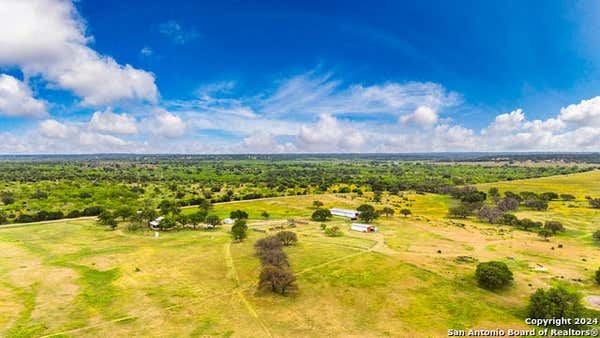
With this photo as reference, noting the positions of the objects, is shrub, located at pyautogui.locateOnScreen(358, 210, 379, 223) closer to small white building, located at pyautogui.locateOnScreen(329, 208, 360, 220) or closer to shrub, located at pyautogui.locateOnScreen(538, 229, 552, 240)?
small white building, located at pyautogui.locateOnScreen(329, 208, 360, 220)

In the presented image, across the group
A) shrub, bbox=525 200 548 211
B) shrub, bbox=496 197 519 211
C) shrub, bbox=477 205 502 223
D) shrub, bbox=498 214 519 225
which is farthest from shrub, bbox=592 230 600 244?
shrub, bbox=525 200 548 211

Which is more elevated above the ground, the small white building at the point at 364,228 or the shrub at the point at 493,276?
the shrub at the point at 493,276

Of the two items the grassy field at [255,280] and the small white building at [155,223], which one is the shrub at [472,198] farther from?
the small white building at [155,223]

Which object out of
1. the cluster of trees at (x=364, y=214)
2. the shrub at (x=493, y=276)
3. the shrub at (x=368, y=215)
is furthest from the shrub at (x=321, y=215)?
the shrub at (x=493, y=276)

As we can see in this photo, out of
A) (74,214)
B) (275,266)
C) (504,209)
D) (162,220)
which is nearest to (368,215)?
(275,266)

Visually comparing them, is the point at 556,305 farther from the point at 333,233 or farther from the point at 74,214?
the point at 74,214
